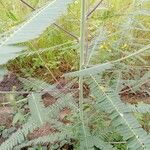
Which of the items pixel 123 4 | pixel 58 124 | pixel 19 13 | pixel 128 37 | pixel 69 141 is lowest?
pixel 69 141

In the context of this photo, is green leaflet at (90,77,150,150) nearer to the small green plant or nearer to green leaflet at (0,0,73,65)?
the small green plant

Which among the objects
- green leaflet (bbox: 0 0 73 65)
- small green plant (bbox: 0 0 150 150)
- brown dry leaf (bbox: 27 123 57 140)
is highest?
green leaflet (bbox: 0 0 73 65)

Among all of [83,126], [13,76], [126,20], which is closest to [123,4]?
[13,76]

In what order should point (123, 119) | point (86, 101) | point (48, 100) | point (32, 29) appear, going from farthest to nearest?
1. point (48, 100)
2. point (86, 101)
3. point (123, 119)
4. point (32, 29)

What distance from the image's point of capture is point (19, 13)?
11.4 feet

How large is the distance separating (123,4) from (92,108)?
1.71 meters

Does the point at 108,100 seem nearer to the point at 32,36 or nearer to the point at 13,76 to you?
the point at 32,36

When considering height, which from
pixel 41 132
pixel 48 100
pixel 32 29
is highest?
pixel 32 29

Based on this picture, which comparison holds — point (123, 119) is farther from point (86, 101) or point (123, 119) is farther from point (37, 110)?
point (86, 101)

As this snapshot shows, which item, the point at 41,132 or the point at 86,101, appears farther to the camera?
the point at 41,132

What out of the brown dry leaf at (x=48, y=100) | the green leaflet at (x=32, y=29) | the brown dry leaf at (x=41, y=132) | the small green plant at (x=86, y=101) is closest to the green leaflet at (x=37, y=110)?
the small green plant at (x=86, y=101)

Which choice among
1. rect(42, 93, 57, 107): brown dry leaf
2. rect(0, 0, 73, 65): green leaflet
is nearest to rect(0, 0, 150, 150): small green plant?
rect(0, 0, 73, 65): green leaflet

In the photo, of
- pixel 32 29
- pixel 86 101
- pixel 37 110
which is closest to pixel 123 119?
pixel 37 110

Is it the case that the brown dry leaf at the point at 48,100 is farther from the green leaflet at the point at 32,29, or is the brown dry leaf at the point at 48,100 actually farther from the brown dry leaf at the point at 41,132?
the green leaflet at the point at 32,29
